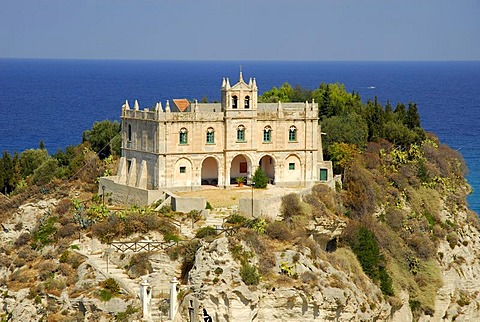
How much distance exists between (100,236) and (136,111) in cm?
1136

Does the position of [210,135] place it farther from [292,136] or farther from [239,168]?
[292,136]

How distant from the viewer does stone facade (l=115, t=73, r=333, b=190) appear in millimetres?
63844

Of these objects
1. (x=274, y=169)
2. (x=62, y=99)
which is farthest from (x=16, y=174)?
(x=62, y=99)

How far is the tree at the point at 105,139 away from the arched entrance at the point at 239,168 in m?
9.94

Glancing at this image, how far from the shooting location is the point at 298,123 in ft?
219

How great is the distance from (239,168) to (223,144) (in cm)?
275

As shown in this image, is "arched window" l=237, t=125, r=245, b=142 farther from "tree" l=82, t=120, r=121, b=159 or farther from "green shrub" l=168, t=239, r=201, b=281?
"green shrub" l=168, t=239, r=201, b=281

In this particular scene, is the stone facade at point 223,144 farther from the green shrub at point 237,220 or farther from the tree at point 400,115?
the tree at point 400,115

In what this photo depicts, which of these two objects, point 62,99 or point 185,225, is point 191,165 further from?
point 62,99

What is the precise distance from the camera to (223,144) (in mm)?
65125

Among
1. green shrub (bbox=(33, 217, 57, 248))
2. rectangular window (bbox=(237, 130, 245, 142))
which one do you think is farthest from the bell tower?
green shrub (bbox=(33, 217, 57, 248))

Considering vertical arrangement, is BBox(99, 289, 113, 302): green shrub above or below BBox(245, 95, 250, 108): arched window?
below

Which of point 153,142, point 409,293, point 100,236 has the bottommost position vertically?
point 409,293

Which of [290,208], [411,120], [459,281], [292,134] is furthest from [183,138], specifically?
[411,120]
